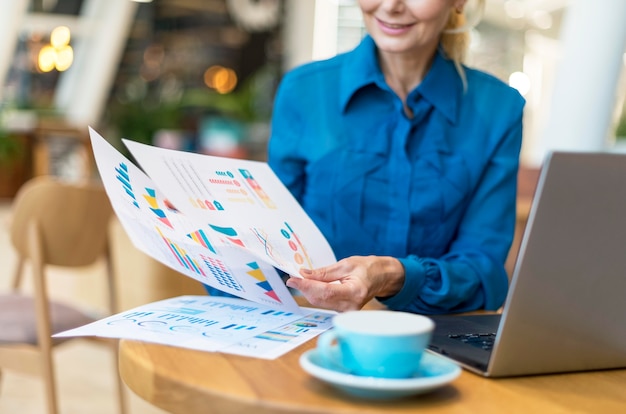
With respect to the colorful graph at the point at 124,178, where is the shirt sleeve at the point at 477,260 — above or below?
below

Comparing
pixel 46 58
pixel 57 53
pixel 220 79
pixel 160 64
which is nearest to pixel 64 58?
pixel 57 53

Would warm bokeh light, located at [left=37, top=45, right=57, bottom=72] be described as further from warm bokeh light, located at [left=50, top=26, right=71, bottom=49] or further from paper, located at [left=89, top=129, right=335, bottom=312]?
paper, located at [left=89, top=129, right=335, bottom=312]

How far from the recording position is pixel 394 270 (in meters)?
1.13

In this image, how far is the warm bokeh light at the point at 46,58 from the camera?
9.59m

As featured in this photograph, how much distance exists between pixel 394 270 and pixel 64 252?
1.47m

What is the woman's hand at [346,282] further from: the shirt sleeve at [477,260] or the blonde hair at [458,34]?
the blonde hair at [458,34]

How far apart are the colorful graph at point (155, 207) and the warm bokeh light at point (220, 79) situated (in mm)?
10441

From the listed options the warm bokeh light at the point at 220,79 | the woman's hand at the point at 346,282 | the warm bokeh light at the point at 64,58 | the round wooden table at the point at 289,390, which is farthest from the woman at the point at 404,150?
the warm bokeh light at the point at 220,79

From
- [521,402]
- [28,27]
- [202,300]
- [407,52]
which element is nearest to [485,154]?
[407,52]

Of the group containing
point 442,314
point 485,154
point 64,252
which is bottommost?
point 64,252

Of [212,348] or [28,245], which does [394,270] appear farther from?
[28,245]

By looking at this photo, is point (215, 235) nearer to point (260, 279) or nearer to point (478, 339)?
point (260, 279)

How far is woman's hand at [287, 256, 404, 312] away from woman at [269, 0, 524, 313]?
0.93 feet

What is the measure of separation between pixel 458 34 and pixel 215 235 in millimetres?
771
